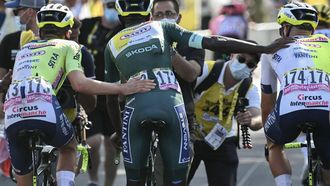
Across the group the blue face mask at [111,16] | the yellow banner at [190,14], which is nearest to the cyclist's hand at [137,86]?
the blue face mask at [111,16]

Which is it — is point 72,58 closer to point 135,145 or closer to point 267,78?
point 135,145

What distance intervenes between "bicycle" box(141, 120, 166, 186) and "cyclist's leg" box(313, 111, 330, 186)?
1.27 meters

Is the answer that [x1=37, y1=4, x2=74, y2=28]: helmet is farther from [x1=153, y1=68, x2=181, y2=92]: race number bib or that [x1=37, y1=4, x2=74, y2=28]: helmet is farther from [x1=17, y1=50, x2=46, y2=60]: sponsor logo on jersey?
[x1=153, y1=68, x2=181, y2=92]: race number bib

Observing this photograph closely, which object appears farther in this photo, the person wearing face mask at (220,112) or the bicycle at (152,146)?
the person wearing face mask at (220,112)

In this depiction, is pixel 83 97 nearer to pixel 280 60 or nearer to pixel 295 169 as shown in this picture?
pixel 280 60

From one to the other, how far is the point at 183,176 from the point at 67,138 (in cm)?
112

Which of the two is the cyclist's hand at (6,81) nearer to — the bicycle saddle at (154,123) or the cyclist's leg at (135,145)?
the cyclist's leg at (135,145)

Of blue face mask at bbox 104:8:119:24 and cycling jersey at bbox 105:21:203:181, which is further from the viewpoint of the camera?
blue face mask at bbox 104:8:119:24

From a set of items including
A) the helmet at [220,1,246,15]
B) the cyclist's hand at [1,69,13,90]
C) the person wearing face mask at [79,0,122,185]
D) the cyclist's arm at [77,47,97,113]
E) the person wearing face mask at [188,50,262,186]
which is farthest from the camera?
the helmet at [220,1,246,15]

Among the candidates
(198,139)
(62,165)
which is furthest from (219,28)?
(62,165)

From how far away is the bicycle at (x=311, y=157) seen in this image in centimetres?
857

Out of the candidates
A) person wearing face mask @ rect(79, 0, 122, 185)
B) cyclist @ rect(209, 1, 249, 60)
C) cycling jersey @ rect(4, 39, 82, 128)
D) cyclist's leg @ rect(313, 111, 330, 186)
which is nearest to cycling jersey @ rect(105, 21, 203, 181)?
cycling jersey @ rect(4, 39, 82, 128)

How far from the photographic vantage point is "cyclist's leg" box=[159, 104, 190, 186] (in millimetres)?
8406

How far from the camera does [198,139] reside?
10109 millimetres
